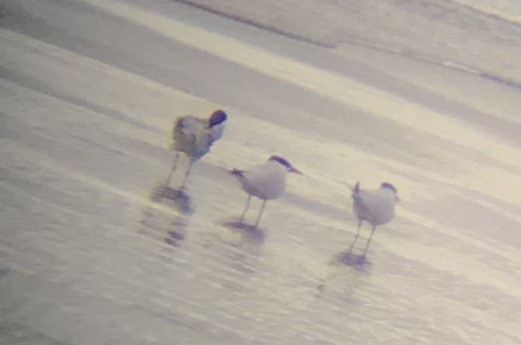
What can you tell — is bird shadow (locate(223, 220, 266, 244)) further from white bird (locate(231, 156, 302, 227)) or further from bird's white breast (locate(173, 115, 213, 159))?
bird's white breast (locate(173, 115, 213, 159))

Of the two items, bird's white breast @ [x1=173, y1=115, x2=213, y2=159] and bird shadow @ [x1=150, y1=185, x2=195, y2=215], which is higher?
bird's white breast @ [x1=173, y1=115, x2=213, y2=159]

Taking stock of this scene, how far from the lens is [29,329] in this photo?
4.66 metres

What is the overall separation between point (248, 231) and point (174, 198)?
45 centimetres

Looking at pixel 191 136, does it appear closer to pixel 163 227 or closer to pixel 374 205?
pixel 163 227

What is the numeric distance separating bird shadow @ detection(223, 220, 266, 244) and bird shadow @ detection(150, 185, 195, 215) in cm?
23

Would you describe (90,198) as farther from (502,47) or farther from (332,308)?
(502,47)

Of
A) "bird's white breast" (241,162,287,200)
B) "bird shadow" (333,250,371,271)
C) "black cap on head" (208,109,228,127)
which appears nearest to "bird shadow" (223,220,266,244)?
"bird's white breast" (241,162,287,200)

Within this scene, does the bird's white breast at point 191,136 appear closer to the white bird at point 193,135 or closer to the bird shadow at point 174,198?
the white bird at point 193,135

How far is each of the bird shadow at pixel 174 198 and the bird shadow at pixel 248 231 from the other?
0.76ft

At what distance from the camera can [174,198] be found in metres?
6.94

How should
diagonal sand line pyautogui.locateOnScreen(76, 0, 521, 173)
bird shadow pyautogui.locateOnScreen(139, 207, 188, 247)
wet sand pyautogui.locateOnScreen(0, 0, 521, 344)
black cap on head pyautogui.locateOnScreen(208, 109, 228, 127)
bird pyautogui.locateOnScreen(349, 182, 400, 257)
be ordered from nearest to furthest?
wet sand pyautogui.locateOnScreen(0, 0, 521, 344) → bird shadow pyautogui.locateOnScreen(139, 207, 188, 247) → bird pyautogui.locateOnScreen(349, 182, 400, 257) → black cap on head pyautogui.locateOnScreen(208, 109, 228, 127) → diagonal sand line pyautogui.locateOnScreen(76, 0, 521, 173)

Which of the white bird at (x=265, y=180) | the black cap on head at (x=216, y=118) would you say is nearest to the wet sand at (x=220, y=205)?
the white bird at (x=265, y=180)

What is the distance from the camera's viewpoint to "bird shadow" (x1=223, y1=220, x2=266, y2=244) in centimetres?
676

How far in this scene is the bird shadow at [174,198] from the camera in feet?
22.3
